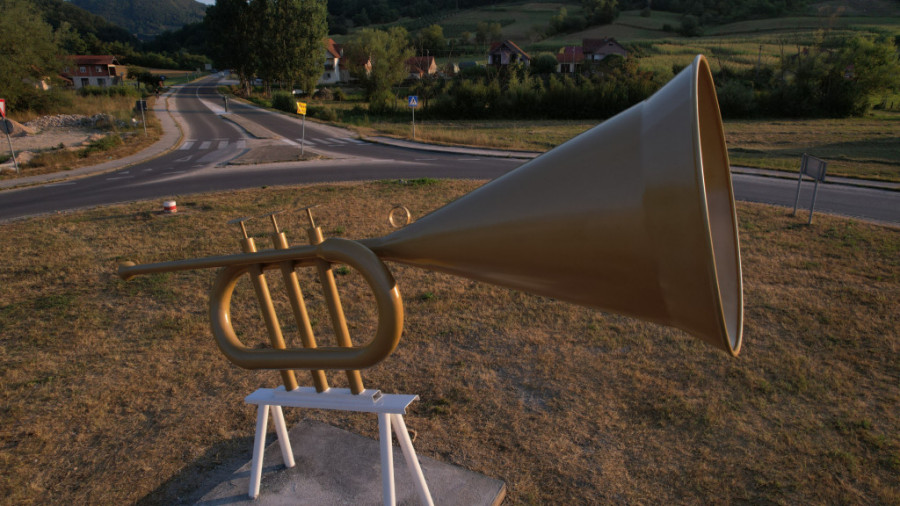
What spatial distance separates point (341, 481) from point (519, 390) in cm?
181

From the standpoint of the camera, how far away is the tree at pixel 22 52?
31328 millimetres

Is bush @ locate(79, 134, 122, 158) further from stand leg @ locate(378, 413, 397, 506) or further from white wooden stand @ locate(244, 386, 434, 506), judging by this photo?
stand leg @ locate(378, 413, 397, 506)

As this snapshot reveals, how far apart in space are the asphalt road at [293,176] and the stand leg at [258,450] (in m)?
11.8

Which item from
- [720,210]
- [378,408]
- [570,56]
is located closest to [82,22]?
[570,56]

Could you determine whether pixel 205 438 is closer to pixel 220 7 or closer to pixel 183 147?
pixel 183 147

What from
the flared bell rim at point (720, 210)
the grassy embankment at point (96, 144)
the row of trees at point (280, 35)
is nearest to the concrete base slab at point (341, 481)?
the flared bell rim at point (720, 210)

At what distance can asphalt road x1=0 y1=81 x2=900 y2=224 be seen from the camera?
12.4m

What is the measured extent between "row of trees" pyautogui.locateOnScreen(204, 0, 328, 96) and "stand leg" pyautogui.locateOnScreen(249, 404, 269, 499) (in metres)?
48.6

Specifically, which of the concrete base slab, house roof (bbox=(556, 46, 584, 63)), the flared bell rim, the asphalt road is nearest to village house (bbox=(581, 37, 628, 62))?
house roof (bbox=(556, 46, 584, 63))

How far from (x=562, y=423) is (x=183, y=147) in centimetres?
2397

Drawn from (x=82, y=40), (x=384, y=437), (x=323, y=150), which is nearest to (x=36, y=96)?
(x=323, y=150)

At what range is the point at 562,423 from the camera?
4.07m

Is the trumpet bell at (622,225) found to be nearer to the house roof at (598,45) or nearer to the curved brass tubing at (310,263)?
the curved brass tubing at (310,263)

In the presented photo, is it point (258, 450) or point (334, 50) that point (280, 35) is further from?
point (258, 450)
